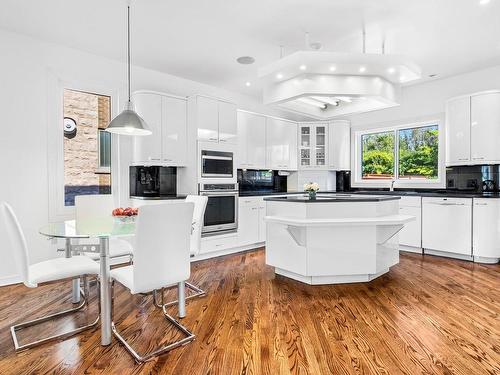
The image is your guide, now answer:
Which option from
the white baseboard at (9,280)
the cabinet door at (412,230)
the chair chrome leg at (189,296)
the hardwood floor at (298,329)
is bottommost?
the hardwood floor at (298,329)

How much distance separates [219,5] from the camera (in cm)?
284

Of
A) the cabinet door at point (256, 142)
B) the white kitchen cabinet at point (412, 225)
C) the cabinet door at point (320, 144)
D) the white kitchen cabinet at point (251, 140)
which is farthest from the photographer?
the cabinet door at point (320, 144)

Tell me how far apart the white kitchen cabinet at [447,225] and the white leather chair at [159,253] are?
3.84 metres

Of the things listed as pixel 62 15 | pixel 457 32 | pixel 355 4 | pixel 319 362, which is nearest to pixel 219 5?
pixel 355 4

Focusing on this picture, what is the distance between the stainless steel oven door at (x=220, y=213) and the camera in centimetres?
443

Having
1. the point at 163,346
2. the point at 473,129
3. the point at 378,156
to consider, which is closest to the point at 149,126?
the point at 163,346

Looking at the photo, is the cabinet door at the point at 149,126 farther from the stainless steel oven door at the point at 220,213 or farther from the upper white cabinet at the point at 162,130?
the stainless steel oven door at the point at 220,213

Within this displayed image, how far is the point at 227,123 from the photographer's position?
4777 millimetres

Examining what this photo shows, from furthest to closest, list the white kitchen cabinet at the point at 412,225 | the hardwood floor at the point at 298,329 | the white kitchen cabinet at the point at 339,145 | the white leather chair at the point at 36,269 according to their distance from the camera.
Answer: the white kitchen cabinet at the point at 339,145, the white kitchen cabinet at the point at 412,225, the white leather chair at the point at 36,269, the hardwood floor at the point at 298,329

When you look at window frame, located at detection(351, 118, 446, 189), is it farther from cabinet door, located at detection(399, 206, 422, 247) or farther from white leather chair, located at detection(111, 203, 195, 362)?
white leather chair, located at detection(111, 203, 195, 362)

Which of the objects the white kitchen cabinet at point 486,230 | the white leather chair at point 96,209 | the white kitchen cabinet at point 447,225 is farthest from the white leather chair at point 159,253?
the white kitchen cabinet at point 486,230

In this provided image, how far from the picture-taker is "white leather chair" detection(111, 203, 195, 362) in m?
1.98

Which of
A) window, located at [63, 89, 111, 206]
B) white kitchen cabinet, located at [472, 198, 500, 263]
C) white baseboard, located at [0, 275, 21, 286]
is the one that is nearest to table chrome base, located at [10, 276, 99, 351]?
white baseboard, located at [0, 275, 21, 286]

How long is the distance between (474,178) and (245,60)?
150 inches
